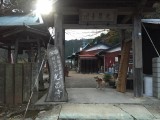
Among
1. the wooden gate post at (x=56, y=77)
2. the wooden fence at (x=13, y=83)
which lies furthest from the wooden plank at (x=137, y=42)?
the wooden fence at (x=13, y=83)

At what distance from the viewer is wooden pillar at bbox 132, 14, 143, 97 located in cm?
1266

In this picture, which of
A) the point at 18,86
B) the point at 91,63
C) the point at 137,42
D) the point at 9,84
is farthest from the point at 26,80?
the point at 91,63

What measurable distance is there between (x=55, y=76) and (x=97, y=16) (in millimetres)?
3657

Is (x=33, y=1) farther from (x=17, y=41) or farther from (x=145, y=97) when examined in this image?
(x=145, y=97)

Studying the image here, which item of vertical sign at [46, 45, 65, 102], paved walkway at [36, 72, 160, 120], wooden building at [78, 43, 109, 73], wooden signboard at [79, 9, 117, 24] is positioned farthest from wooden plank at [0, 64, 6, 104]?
wooden building at [78, 43, 109, 73]

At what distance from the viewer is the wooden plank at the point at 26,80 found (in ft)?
35.3

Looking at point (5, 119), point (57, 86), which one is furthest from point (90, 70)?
point (5, 119)

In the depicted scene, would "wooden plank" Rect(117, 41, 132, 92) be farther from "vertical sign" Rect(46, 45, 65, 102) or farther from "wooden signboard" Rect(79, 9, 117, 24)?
"vertical sign" Rect(46, 45, 65, 102)

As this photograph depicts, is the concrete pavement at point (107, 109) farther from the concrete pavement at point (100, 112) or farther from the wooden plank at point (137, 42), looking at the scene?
the wooden plank at point (137, 42)

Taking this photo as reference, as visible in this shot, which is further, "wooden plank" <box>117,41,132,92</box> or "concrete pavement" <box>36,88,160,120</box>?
"wooden plank" <box>117,41,132,92</box>

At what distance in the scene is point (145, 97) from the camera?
12492 millimetres

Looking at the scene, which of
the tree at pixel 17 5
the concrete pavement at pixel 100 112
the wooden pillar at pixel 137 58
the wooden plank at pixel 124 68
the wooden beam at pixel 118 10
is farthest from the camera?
the tree at pixel 17 5

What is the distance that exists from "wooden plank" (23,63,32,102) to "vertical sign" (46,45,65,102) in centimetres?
85

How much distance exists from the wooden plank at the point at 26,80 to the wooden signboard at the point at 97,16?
370cm
